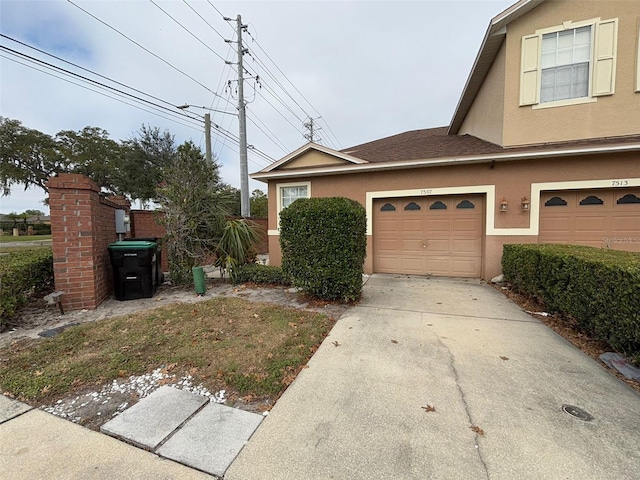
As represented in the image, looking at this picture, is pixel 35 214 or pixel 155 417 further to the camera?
pixel 35 214

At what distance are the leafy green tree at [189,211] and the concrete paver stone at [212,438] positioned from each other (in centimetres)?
455

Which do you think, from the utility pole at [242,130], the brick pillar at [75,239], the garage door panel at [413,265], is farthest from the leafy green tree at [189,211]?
the utility pole at [242,130]

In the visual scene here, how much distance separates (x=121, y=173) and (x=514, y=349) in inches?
1017

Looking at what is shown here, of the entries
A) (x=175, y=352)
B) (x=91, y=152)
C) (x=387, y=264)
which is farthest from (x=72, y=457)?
(x=91, y=152)

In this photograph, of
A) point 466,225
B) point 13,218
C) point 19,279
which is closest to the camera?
point 19,279

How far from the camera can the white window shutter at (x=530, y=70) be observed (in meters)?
6.37

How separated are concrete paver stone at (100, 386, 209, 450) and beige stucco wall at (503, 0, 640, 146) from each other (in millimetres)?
8082

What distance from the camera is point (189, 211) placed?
6023mm

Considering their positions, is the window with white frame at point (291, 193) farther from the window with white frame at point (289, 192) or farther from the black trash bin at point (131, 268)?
the black trash bin at point (131, 268)

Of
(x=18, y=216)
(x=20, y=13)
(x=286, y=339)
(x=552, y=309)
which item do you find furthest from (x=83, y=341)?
(x=18, y=216)

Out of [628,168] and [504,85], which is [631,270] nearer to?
[628,168]

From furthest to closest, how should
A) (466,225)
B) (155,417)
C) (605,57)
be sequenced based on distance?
(466,225) < (605,57) < (155,417)

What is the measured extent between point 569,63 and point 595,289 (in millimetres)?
5971

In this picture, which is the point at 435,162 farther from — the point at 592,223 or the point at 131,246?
the point at 131,246
